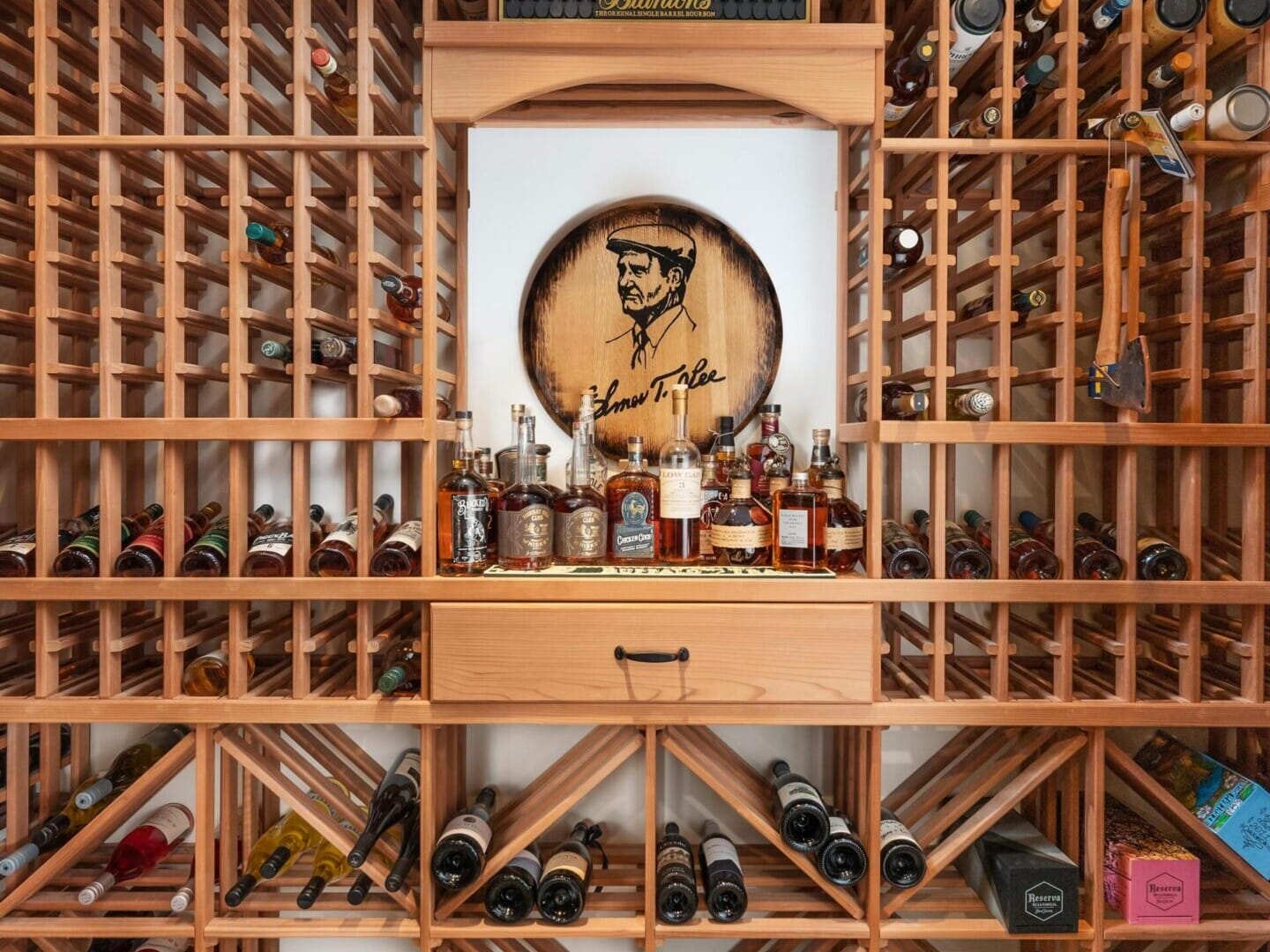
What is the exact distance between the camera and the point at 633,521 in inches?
51.4

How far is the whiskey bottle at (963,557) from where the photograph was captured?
4.11ft

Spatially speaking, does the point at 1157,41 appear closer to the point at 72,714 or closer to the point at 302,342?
the point at 302,342

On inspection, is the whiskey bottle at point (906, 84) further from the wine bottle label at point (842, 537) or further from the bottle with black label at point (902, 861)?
the bottle with black label at point (902, 861)

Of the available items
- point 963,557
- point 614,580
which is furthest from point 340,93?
point 963,557

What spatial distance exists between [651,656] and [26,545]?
1.27 m

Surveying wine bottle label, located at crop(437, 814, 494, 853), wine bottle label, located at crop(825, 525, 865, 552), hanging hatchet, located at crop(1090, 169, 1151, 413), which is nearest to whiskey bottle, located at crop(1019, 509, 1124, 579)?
hanging hatchet, located at crop(1090, 169, 1151, 413)

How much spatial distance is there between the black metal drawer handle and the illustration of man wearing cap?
70 centimetres

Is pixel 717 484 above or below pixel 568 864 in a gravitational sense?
above

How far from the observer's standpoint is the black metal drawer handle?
116 cm

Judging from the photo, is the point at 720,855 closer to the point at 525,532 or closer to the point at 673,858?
the point at 673,858

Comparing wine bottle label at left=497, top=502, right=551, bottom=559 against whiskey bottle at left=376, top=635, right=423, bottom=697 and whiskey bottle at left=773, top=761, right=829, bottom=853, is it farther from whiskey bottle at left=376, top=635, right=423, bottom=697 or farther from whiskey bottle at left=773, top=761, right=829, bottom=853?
whiskey bottle at left=773, top=761, right=829, bottom=853

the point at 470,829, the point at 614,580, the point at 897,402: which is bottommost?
the point at 470,829

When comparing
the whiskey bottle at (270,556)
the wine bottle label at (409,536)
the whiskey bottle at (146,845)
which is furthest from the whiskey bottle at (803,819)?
the whiskey bottle at (146,845)

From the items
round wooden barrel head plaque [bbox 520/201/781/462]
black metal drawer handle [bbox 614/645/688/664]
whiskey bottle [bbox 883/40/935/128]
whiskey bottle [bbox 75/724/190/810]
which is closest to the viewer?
black metal drawer handle [bbox 614/645/688/664]
